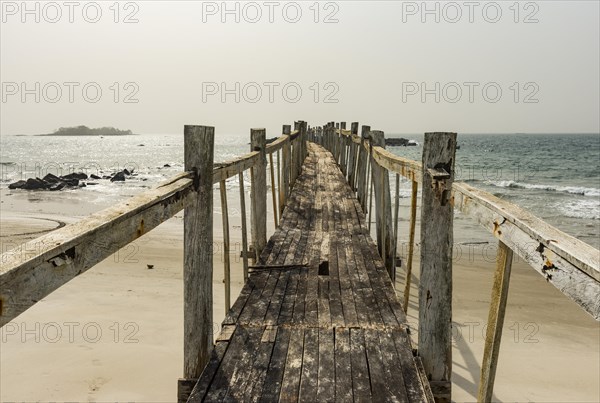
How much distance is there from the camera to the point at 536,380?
5145 millimetres

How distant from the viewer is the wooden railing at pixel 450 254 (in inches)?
45.1

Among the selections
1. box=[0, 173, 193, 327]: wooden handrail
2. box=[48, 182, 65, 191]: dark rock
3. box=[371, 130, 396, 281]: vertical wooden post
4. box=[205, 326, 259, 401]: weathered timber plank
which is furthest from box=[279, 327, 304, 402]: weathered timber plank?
box=[48, 182, 65, 191]: dark rock

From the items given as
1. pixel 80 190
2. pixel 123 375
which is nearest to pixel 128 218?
pixel 123 375

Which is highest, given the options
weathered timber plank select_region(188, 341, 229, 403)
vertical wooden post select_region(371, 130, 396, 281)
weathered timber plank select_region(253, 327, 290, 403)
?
vertical wooden post select_region(371, 130, 396, 281)

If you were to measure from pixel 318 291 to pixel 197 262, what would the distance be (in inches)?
58.3

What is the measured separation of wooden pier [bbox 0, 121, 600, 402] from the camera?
121 centimetres

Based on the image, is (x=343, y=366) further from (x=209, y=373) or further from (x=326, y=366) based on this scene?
(x=209, y=373)

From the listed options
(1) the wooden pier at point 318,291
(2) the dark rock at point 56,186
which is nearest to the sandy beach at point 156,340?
(1) the wooden pier at point 318,291

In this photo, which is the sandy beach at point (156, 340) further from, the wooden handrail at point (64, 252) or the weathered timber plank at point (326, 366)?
the wooden handrail at point (64, 252)

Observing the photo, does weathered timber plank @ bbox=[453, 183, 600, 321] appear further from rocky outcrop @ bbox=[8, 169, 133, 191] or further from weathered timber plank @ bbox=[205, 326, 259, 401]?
rocky outcrop @ bbox=[8, 169, 133, 191]

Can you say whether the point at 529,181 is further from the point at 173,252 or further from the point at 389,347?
the point at 389,347

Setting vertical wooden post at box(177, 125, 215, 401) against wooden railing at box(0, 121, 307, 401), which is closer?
wooden railing at box(0, 121, 307, 401)

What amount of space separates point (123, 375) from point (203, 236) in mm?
2937

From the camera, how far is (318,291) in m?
3.86
